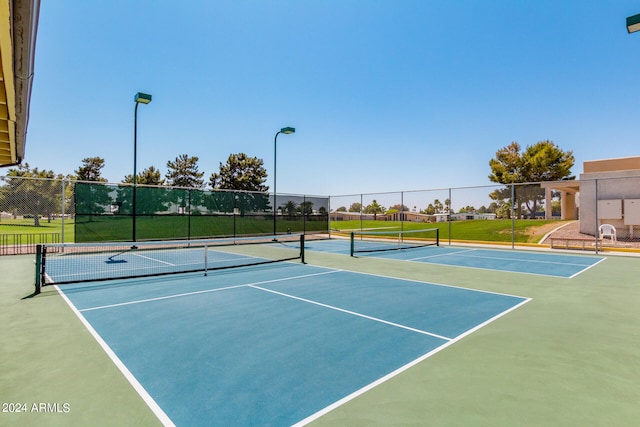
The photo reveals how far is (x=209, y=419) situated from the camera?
2.74 m

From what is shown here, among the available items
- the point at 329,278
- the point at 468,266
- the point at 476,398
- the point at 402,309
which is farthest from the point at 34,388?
the point at 468,266

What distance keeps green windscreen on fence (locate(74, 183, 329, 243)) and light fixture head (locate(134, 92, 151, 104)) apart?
148 inches

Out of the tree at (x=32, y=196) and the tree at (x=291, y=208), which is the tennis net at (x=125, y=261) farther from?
the tree at (x=291, y=208)

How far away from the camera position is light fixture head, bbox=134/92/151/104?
1267 centimetres

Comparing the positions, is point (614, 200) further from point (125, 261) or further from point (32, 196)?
point (32, 196)

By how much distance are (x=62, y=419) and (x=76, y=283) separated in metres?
6.55

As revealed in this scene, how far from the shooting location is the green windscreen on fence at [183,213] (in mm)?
14727

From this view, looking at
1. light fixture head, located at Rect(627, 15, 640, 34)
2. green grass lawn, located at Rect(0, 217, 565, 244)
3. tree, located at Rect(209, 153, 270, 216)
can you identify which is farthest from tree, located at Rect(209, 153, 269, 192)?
light fixture head, located at Rect(627, 15, 640, 34)

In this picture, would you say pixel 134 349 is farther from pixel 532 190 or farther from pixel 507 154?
pixel 507 154

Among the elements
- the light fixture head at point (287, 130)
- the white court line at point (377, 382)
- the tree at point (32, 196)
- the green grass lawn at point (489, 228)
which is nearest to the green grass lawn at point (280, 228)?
the green grass lawn at point (489, 228)

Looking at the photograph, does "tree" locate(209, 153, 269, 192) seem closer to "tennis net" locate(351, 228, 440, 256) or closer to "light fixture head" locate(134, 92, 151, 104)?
"tennis net" locate(351, 228, 440, 256)

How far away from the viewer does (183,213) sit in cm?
1808

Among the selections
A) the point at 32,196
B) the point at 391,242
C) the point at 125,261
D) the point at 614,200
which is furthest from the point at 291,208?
the point at 614,200

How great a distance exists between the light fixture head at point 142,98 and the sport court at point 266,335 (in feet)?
24.8
